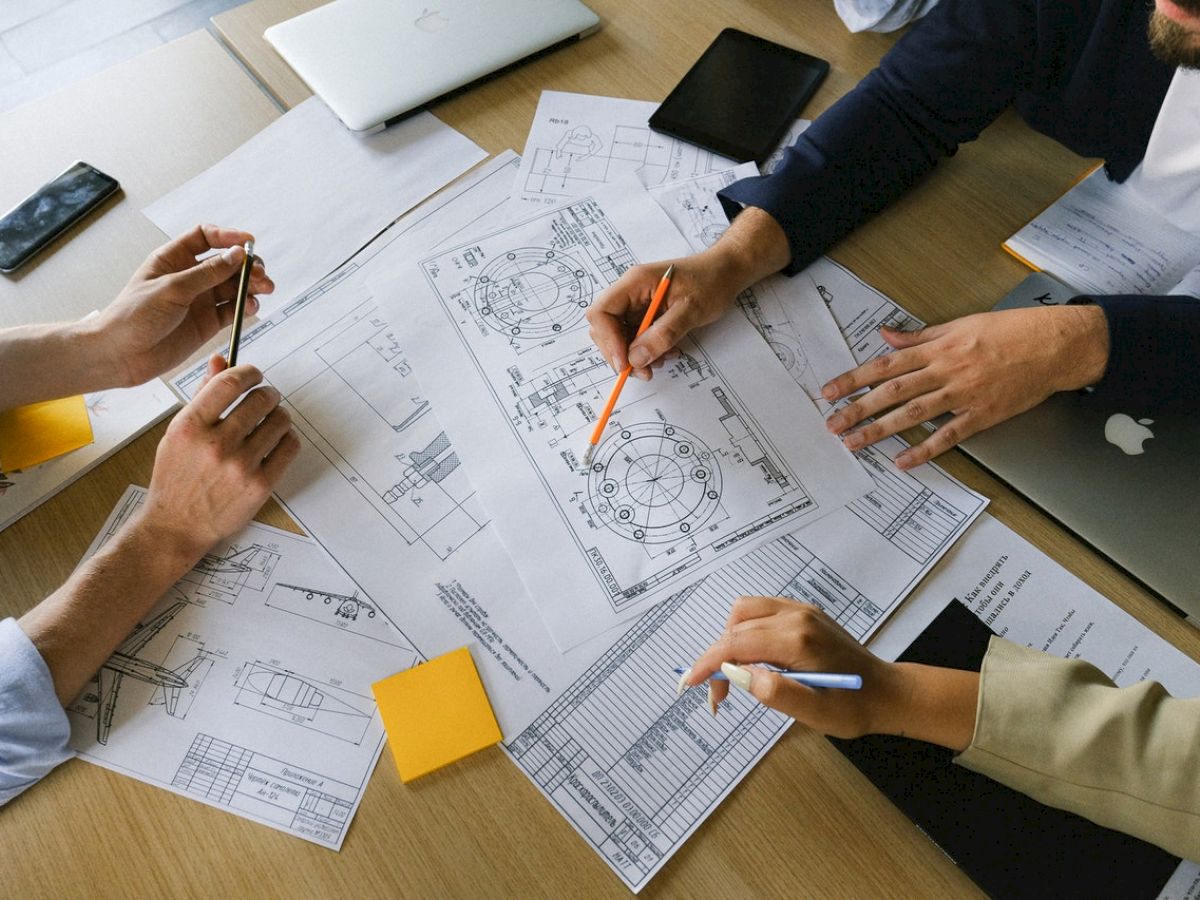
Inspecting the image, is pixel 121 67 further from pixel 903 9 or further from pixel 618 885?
pixel 618 885

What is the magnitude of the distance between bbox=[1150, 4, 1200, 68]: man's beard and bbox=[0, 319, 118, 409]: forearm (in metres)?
1.11

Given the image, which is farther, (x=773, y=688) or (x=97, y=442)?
(x=97, y=442)

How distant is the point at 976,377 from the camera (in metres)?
0.84

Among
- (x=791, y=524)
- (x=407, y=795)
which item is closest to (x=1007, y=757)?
(x=791, y=524)

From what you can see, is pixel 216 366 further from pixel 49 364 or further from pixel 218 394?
pixel 49 364

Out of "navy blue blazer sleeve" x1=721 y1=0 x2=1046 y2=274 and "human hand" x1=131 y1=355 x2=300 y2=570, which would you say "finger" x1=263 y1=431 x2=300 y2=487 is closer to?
"human hand" x1=131 y1=355 x2=300 y2=570

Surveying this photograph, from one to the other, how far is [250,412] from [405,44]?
60cm

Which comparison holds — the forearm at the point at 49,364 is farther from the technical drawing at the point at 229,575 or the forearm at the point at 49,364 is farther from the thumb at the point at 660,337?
the thumb at the point at 660,337

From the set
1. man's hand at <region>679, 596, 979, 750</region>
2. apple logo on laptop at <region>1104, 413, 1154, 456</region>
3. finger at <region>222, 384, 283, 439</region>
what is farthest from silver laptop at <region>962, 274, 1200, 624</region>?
finger at <region>222, 384, 283, 439</region>

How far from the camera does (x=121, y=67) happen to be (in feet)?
3.75

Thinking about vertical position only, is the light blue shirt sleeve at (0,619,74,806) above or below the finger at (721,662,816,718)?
above

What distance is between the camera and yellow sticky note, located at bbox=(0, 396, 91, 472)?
85cm

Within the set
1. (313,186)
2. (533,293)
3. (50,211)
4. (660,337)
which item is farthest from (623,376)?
(50,211)

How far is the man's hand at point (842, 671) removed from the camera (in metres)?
0.65
